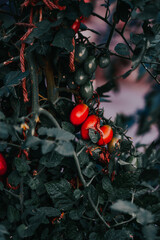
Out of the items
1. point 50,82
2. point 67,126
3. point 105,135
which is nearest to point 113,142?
point 105,135

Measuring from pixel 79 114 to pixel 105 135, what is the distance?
94 millimetres

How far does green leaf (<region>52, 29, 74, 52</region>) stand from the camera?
1.72ft

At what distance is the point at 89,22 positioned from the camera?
1.13 metres

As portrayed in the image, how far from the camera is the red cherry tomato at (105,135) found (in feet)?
2.06

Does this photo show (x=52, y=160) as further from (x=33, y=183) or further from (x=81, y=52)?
(x=81, y=52)

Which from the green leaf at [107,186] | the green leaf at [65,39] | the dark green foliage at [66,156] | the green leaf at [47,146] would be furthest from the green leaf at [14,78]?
the green leaf at [107,186]

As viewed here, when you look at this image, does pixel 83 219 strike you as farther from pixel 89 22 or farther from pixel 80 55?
pixel 89 22

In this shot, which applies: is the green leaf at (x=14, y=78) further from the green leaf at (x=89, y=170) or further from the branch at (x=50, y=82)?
the green leaf at (x=89, y=170)

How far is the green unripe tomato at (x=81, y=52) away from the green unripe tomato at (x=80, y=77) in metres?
0.03

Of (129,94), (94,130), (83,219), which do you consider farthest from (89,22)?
(83,219)

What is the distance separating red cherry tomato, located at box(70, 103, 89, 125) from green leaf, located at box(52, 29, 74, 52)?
162 millimetres

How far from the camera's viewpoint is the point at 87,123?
631mm

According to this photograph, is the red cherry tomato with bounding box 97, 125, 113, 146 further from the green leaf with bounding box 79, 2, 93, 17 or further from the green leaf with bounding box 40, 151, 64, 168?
the green leaf with bounding box 79, 2, 93, 17

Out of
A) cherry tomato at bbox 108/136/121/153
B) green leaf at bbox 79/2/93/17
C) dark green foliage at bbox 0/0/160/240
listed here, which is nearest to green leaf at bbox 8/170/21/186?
dark green foliage at bbox 0/0/160/240
